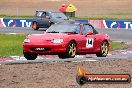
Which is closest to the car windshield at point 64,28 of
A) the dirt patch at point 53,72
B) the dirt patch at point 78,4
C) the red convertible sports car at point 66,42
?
the red convertible sports car at point 66,42

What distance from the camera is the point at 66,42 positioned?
696 inches

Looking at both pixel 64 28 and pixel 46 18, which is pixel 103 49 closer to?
pixel 64 28

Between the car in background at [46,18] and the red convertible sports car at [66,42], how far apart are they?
20.1 m

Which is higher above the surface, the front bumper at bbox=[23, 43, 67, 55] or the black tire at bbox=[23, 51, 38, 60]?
the front bumper at bbox=[23, 43, 67, 55]

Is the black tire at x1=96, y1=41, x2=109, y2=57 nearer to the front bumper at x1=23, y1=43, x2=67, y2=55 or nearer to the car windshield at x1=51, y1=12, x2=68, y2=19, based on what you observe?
the front bumper at x1=23, y1=43, x2=67, y2=55

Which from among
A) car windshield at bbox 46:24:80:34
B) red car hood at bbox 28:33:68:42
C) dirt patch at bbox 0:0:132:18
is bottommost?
dirt patch at bbox 0:0:132:18

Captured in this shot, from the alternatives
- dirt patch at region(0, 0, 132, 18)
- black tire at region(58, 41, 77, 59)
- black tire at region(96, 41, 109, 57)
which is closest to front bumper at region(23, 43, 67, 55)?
black tire at region(58, 41, 77, 59)

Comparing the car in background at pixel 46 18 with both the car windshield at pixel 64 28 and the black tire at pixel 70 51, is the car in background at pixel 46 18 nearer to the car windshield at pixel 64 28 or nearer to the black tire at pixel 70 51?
the car windshield at pixel 64 28

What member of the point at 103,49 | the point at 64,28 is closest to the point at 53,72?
the point at 64,28

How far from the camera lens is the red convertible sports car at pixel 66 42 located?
1758 centimetres

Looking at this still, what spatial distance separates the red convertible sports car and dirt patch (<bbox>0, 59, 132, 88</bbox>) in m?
1.24

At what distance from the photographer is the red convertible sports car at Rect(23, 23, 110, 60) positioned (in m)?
17.6

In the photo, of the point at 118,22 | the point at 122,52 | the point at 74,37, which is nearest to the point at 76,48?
the point at 74,37

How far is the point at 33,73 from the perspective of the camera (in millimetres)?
13633
